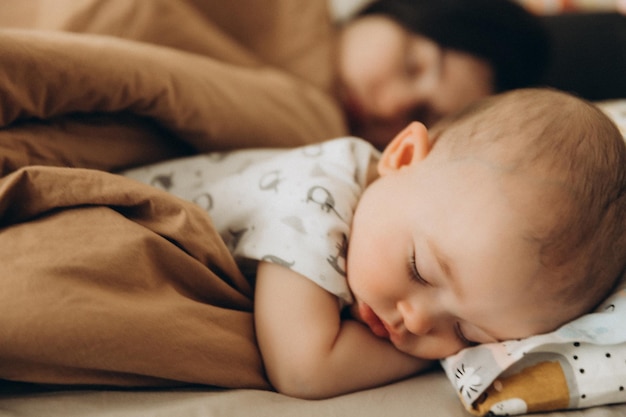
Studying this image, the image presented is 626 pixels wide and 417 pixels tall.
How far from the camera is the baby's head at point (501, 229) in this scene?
2.23 feet

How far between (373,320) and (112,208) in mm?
372

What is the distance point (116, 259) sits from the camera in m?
0.67

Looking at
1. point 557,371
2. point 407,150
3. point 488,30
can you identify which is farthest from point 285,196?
point 488,30

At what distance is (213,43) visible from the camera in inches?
48.8

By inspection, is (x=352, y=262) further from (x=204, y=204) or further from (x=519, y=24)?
(x=519, y=24)

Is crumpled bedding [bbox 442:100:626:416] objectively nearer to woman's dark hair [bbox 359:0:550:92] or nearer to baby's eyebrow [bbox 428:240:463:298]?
baby's eyebrow [bbox 428:240:463:298]

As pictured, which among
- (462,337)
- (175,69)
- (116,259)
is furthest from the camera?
(175,69)

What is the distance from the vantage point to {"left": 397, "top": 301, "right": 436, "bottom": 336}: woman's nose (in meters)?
0.74

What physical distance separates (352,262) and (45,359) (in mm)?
396

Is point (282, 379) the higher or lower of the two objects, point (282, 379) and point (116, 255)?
the lower

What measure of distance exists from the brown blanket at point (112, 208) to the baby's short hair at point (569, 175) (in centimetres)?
38

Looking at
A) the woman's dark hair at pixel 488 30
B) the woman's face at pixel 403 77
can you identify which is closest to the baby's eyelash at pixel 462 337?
the woman's face at pixel 403 77

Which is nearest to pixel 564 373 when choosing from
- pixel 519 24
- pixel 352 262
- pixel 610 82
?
pixel 352 262

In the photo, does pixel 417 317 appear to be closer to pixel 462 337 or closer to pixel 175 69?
pixel 462 337
